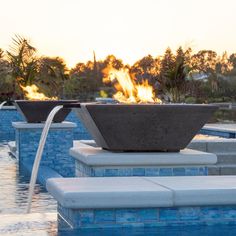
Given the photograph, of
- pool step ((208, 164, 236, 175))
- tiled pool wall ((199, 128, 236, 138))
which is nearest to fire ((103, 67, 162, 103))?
pool step ((208, 164, 236, 175))

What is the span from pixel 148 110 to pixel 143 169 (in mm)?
779

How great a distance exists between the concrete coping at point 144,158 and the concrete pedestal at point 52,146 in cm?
722

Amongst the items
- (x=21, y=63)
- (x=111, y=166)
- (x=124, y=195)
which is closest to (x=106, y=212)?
(x=124, y=195)

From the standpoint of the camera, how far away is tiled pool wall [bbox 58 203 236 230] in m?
7.35

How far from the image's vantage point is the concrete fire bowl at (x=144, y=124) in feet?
30.1

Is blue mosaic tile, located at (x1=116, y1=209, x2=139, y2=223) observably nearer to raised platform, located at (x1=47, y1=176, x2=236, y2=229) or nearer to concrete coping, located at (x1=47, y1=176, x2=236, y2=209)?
raised platform, located at (x1=47, y1=176, x2=236, y2=229)

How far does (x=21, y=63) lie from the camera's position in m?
40.3

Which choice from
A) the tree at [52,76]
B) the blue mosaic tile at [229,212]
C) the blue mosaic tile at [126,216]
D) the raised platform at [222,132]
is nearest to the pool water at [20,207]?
the blue mosaic tile at [126,216]

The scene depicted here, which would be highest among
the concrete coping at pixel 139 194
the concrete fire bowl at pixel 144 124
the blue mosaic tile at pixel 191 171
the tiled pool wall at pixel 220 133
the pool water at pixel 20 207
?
the concrete fire bowl at pixel 144 124

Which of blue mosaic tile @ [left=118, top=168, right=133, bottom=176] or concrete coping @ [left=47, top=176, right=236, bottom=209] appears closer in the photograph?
concrete coping @ [left=47, top=176, right=236, bottom=209]

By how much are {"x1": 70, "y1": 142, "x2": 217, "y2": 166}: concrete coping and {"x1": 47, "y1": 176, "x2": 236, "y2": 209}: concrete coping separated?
1.16 metres

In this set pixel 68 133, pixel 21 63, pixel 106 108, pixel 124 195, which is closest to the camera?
pixel 124 195

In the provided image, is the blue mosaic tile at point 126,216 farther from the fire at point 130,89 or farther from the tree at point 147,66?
the tree at point 147,66

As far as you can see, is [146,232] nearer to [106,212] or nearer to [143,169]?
[106,212]
